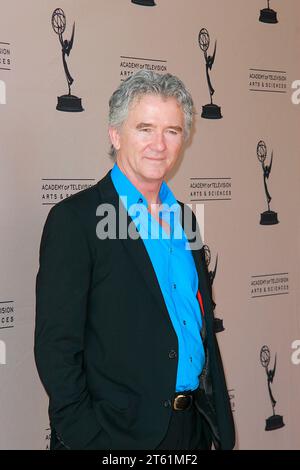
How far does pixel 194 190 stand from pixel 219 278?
1.25 ft

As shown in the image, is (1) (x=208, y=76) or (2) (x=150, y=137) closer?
(2) (x=150, y=137)

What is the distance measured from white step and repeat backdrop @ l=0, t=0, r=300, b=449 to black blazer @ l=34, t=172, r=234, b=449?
19.0 inches

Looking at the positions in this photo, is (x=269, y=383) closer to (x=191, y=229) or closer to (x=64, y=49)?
(x=191, y=229)

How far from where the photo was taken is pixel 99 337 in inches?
57.7

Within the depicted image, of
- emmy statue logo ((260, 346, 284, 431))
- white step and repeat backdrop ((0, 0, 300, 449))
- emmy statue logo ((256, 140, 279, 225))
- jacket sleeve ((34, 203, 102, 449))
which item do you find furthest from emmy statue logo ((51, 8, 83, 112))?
emmy statue logo ((260, 346, 284, 431))

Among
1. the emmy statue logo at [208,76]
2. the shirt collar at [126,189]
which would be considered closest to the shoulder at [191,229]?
the shirt collar at [126,189]

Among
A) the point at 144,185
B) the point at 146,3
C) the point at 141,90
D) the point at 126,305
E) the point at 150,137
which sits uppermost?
the point at 146,3

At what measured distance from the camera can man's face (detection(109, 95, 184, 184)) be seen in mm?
1527

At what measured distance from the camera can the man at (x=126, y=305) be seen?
1406 millimetres

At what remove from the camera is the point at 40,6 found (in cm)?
194

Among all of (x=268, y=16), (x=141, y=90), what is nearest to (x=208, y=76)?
(x=268, y=16)

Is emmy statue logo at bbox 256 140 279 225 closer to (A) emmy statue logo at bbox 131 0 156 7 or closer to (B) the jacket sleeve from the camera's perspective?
(A) emmy statue logo at bbox 131 0 156 7

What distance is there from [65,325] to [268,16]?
1.79 metres
